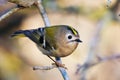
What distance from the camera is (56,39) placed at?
4.24 metres

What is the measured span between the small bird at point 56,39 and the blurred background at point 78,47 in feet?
5.24

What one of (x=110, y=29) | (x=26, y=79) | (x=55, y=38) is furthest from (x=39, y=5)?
(x=110, y=29)

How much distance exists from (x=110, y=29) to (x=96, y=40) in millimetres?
253

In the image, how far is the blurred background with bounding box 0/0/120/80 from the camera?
6.07 meters

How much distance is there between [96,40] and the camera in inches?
253

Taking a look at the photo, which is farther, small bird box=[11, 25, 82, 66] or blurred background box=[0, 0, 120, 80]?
blurred background box=[0, 0, 120, 80]

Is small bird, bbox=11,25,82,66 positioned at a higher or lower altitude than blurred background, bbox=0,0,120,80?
higher

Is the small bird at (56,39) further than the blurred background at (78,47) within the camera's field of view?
No

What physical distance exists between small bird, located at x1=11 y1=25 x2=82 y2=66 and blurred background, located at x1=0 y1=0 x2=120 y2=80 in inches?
62.9

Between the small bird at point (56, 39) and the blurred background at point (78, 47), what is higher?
the small bird at point (56, 39)

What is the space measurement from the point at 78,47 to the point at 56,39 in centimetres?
193

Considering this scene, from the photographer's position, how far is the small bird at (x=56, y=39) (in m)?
4.12

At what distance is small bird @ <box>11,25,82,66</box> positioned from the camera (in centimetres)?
412

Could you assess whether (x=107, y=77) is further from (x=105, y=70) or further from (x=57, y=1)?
(x=57, y=1)
